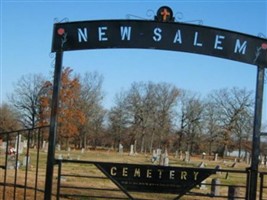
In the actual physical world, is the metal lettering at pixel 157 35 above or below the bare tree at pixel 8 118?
above

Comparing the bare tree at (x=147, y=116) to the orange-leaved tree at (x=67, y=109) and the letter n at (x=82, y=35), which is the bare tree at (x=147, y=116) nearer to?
the orange-leaved tree at (x=67, y=109)

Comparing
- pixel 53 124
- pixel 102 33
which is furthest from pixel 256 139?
pixel 53 124

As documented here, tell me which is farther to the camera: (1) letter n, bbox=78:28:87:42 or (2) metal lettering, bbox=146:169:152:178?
(1) letter n, bbox=78:28:87:42

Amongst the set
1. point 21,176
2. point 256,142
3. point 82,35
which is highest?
point 82,35

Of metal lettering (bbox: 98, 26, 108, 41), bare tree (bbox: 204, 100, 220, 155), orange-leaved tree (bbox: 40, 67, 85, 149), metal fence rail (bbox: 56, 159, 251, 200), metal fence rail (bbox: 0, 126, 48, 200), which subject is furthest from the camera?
bare tree (bbox: 204, 100, 220, 155)

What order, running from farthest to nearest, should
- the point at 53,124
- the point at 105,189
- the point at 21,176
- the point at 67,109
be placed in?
the point at 67,109 → the point at 21,176 → the point at 53,124 → the point at 105,189

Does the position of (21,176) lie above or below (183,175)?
below

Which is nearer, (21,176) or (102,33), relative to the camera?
(102,33)

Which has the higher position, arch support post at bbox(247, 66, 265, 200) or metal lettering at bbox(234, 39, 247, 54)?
metal lettering at bbox(234, 39, 247, 54)

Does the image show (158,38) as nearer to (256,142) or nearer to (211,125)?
(256,142)

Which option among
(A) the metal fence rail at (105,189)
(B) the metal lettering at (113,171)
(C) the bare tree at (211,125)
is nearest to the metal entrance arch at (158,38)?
(A) the metal fence rail at (105,189)

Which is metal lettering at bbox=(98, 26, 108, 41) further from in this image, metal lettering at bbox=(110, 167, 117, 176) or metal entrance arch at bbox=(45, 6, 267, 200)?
metal lettering at bbox=(110, 167, 117, 176)

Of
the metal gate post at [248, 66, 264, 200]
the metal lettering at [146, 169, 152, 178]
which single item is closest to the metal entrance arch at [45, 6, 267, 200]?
the metal gate post at [248, 66, 264, 200]

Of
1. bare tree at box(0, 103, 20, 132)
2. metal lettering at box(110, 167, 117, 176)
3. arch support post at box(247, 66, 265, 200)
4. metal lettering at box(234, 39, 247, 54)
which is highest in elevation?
metal lettering at box(234, 39, 247, 54)
